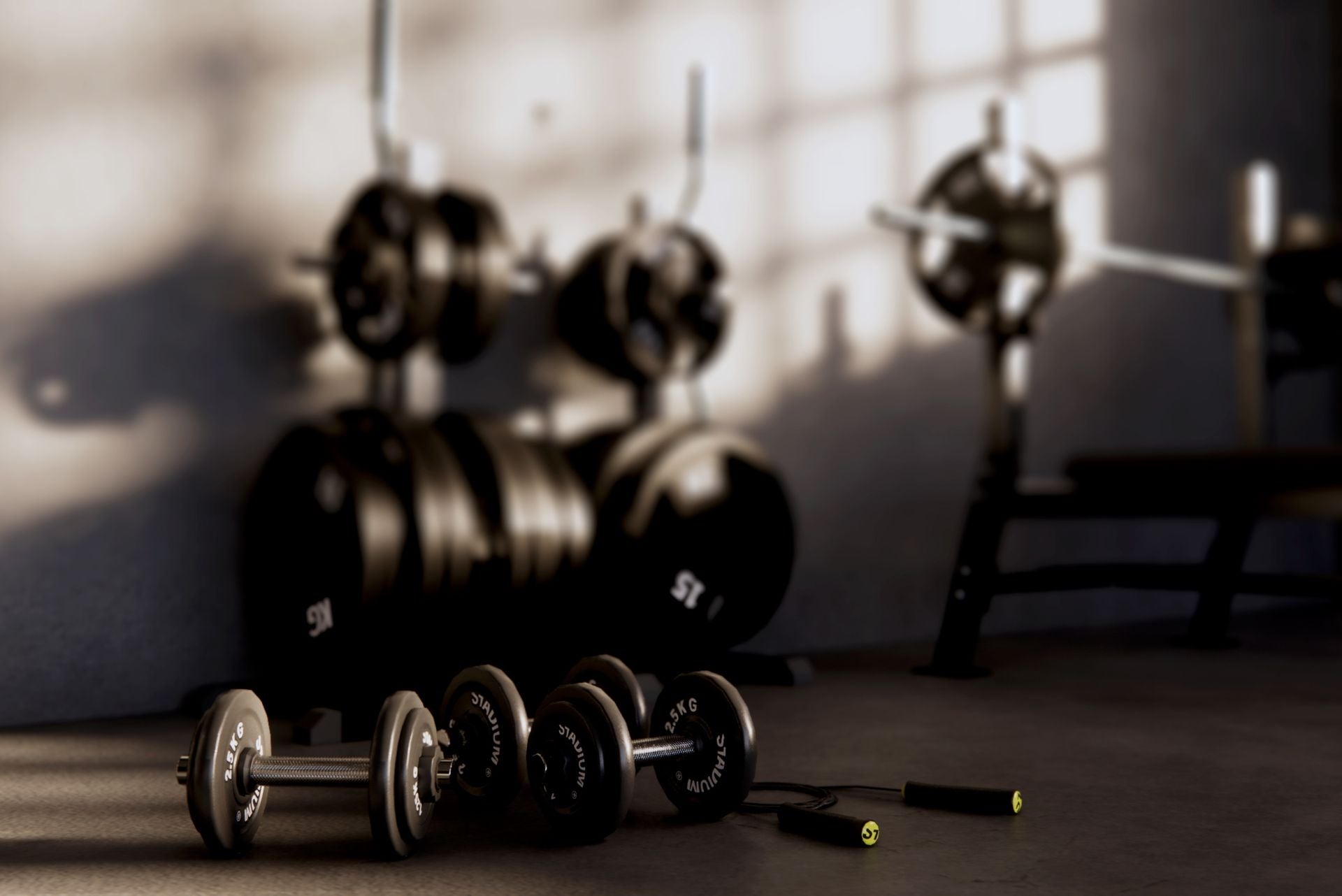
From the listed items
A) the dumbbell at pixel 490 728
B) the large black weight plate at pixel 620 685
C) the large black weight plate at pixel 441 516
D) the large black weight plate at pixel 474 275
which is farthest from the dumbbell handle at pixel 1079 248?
the dumbbell at pixel 490 728

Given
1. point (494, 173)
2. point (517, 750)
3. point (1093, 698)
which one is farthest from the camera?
point (494, 173)

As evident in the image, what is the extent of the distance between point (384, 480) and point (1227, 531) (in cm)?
223

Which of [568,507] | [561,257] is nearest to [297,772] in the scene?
[568,507]

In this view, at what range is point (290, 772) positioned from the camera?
4.80 ft

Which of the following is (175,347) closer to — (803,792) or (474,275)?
(474,275)

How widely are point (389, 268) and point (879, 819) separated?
1334 mm

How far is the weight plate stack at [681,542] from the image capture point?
2.72m

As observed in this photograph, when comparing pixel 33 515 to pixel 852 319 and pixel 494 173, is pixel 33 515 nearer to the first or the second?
pixel 494 173

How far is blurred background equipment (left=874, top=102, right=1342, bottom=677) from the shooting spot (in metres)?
2.91

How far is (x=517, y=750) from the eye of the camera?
165cm

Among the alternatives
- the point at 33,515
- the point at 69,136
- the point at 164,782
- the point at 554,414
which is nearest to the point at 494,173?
A: the point at 554,414

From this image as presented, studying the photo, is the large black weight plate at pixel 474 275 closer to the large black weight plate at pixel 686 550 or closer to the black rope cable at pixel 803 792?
the large black weight plate at pixel 686 550

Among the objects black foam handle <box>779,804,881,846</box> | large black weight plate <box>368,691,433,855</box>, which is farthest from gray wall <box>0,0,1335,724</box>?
black foam handle <box>779,804,881,846</box>

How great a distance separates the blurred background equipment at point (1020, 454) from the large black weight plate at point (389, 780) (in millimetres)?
1670
